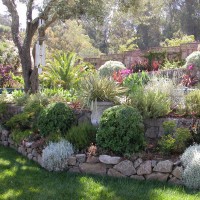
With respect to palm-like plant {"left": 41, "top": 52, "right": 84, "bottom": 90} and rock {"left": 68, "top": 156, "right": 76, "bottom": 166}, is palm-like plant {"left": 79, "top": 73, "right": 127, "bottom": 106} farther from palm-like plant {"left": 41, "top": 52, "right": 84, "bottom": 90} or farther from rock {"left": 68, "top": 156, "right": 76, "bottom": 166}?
palm-like plant {"left": 41, "top": 52, "right": 84, "bottom": 90}

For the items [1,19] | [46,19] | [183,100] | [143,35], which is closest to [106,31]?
[143,35]

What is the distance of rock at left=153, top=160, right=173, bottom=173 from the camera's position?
14.1 feet

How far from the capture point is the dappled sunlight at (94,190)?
3928 millimetres

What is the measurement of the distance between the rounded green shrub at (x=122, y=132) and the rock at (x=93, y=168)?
267 mm

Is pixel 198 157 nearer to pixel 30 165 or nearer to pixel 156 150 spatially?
pixel 156 150

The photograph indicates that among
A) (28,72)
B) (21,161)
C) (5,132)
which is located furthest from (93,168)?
(28,72)

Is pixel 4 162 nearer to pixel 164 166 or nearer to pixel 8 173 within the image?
pixel 8 173

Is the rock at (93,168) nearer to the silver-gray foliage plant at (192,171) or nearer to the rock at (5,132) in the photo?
the silver-gray foliage plant at (192,171)

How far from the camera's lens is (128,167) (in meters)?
4.50

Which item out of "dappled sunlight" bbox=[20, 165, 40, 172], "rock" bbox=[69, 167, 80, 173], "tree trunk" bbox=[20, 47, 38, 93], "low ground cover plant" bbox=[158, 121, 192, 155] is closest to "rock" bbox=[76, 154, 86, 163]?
"rock" bbox=[69, 167, 80, 173]

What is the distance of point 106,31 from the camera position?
100 feet

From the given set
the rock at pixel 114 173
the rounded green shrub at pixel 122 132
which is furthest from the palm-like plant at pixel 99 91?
the rock at pixel 114 173

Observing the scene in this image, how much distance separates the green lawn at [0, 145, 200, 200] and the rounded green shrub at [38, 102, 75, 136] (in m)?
0.95

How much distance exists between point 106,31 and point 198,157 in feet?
89.5
